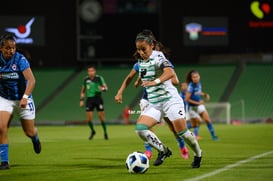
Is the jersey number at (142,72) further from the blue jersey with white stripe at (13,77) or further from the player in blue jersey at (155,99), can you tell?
the blue jersey with white stripe at (13,77)

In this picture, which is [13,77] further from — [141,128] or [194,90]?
[194,90]

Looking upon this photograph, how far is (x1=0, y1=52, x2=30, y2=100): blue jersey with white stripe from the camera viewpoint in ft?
39.3

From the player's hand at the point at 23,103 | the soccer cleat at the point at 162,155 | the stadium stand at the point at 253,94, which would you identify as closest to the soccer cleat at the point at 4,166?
the player's hand at the point at 23,103

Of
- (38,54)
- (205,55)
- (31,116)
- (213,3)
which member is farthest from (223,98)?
(31,116)

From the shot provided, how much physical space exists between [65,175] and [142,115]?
1692 millimetres

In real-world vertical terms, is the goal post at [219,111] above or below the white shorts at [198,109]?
below

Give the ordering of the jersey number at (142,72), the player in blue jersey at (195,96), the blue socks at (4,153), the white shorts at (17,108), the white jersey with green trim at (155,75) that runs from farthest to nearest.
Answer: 1. the player in blue jersey at (195,96)
2. the white shorts at (17,108)
3. the blue socks at (4,153)
4. the jersey number at (142,72)
5. the white jersey with green trim at (155,75)

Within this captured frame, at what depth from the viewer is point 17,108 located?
482 inches

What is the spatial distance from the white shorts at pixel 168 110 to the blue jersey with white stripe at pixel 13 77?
248 centimetres

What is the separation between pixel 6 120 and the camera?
11969mm

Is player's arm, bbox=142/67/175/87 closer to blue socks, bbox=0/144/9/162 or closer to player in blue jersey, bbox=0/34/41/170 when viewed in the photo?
player in blue jersey, bbox=0/34/41/170

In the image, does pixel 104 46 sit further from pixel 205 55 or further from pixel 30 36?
pixel 205 55

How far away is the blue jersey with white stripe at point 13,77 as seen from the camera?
11969 millimetres

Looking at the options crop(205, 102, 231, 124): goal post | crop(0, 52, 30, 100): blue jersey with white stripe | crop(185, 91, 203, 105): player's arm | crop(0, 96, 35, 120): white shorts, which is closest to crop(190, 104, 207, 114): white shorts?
crop(185, 91, 203, 105): player's arm
